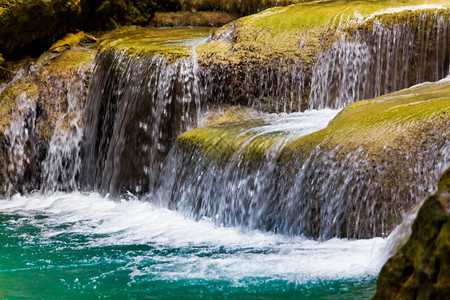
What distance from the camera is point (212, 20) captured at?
39.9 ft

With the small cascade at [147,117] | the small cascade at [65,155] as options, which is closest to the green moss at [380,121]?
the small cascade at [147,117]

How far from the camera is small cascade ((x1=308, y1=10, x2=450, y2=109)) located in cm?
801

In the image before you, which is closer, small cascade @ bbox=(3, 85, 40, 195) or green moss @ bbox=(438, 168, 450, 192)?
green moss @ bbox=(438, 168, 450, 192)

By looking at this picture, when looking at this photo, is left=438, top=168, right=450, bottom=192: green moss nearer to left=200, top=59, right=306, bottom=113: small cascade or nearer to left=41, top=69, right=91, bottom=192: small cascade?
left=200, top=59, right=306, bottom=113: small cascade

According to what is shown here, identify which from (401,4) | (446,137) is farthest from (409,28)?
(446,137)

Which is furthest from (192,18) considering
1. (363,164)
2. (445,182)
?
(445,182)

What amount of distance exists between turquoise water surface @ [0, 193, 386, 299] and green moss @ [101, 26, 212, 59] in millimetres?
2676

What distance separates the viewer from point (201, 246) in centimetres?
562

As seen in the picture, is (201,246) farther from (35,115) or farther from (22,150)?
(35,115)

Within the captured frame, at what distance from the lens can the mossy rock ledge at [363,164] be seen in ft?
16.2

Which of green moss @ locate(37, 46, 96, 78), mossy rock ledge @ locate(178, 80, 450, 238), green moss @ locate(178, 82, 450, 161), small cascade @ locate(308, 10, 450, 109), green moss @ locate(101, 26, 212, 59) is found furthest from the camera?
green moss @ locate(37, 46, 96, 78)

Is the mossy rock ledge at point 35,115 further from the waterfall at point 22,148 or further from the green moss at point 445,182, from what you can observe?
the green moss at point 445,182

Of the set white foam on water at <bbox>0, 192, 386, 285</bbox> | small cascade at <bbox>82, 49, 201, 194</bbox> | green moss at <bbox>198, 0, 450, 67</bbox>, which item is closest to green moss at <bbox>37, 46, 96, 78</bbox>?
small cascade at <bbox>82, 49, 201, 194</bbox>

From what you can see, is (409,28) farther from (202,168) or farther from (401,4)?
(202,168)
